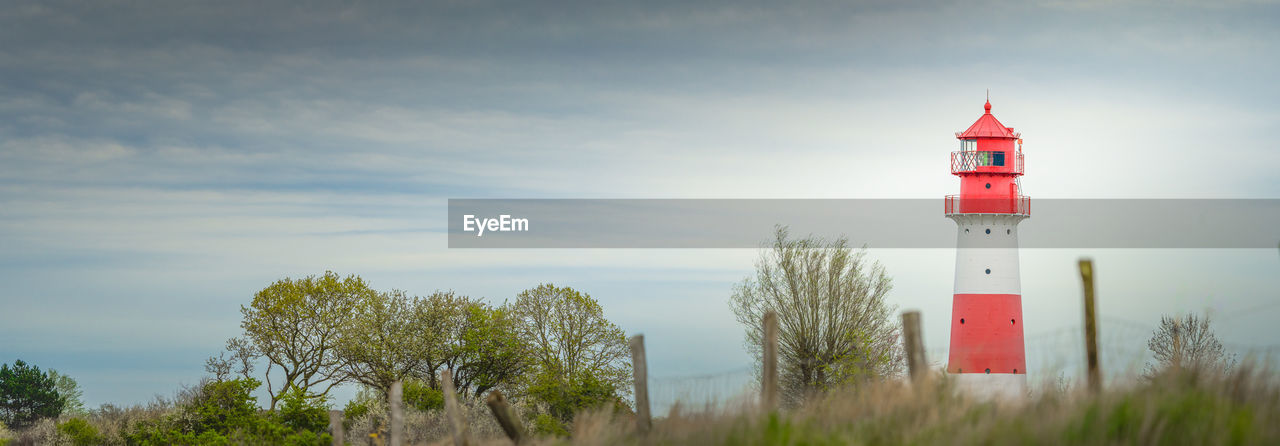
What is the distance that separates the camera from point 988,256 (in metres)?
32.2

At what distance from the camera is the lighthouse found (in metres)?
31.6

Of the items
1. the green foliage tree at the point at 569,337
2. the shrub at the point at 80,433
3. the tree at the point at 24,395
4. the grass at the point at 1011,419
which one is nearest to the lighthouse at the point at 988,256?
the green foliage tree at the point at 569,337

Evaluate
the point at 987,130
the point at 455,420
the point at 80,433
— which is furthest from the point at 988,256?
the point at 80,433

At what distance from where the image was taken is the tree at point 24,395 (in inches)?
1684

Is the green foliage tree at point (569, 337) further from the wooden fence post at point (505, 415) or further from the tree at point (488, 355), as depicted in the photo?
the wooden fence post at point (505, 415)

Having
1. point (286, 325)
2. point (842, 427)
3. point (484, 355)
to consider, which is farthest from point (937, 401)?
point (286, 325)

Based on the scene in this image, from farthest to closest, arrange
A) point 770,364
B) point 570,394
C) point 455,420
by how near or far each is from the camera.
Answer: point 570,394 → point 455,420 → point 770,364

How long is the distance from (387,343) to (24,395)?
19.3 metres

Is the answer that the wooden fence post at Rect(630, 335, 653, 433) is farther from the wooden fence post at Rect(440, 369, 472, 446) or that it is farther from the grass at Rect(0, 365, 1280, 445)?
the wooden fence post at Rect(440, 369, 472, 446)

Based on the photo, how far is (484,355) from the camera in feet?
111

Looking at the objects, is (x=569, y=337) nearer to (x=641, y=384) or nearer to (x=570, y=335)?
(x=570, y=335)

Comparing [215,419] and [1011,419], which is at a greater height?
[1011,419]

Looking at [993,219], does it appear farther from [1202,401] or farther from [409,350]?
[1202,401]

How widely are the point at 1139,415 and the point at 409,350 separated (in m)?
27.9
